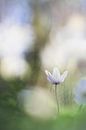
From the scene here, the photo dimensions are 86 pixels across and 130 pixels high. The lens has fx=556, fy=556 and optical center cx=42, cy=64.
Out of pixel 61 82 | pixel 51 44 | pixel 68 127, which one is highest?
pixel 51 44

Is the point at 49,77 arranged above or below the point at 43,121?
above

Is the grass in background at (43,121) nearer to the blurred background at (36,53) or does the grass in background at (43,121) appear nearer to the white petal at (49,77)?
the blurred background at (36,53)

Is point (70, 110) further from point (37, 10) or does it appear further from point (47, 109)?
point (37, 10)

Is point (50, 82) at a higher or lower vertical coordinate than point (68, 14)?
lower

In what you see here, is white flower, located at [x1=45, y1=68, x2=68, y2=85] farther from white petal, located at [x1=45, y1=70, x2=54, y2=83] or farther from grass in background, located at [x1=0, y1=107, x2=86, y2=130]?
grass in background, located at [x1=0, y1=107, x2=86, y2=130]

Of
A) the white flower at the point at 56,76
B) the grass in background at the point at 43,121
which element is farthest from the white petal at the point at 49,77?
the grass in background at the point at 43,121

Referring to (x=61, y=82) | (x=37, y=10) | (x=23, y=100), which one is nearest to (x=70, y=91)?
(x=61, y=82)

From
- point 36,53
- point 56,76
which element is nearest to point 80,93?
point 56,76

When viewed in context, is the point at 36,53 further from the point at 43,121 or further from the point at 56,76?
the point at 43,121
